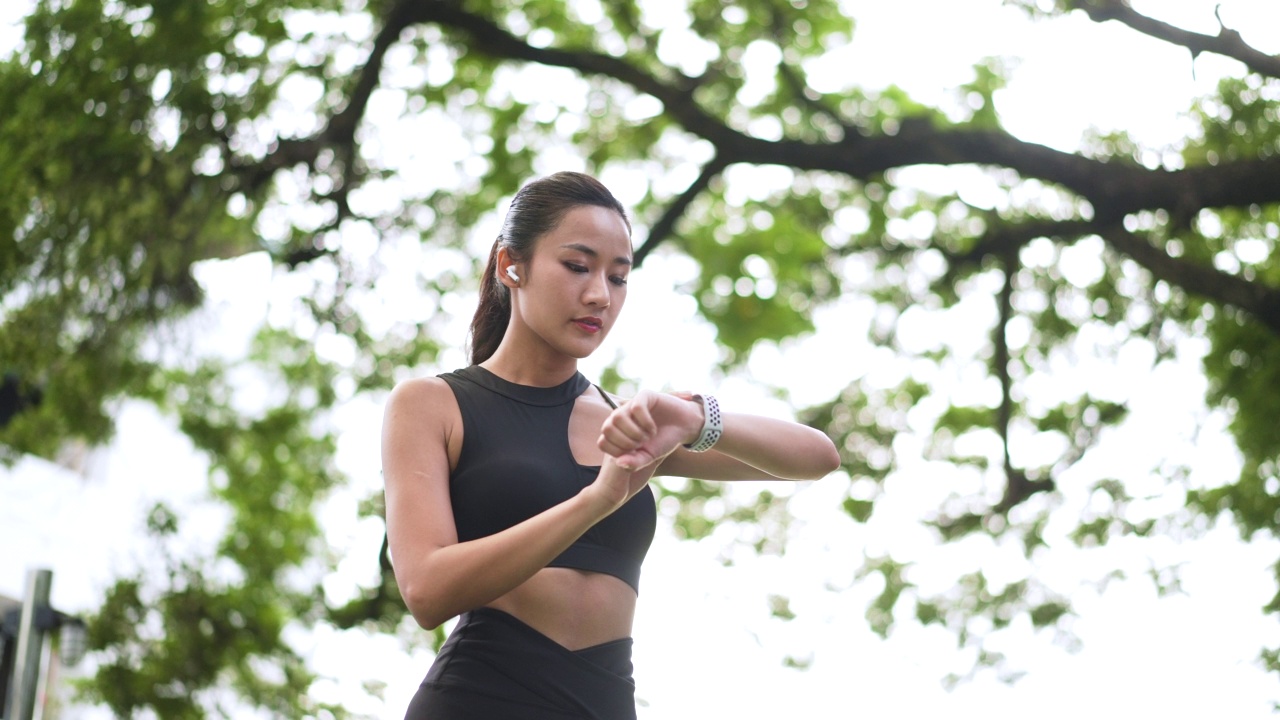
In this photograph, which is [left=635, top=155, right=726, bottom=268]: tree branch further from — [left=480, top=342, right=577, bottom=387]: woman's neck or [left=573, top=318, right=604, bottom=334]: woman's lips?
[left=573, top=318, right=604, bottom=334]: woman's lips

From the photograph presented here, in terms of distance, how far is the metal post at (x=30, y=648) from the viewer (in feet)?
24.4

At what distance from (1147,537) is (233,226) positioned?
21.5 feet

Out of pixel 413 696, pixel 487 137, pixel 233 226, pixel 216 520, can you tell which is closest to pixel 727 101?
pixel 487 137

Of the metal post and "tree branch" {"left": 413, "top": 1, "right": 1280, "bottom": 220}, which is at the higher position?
"tree branch" {"left": 413, "top": 1, "right": 1280, "bottom": 220}

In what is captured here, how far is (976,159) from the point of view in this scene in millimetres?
6324

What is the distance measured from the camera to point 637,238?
8562 mm

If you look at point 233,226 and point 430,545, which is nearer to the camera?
point 430,545

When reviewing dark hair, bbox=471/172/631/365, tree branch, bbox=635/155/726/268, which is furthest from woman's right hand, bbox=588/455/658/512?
tree branch, bbox=635/155/726/268

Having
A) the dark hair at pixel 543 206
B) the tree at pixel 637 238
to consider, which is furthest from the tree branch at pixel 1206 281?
the dark hair at pixel 543 206

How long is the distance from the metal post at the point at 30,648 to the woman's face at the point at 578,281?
21.0ft

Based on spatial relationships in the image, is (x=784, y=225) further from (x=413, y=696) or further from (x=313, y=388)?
(x=413, y=696)

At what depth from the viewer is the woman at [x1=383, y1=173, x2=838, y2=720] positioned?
1.79 m

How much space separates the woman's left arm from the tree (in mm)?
3146

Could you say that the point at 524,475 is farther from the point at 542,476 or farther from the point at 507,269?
the point at 507,269
